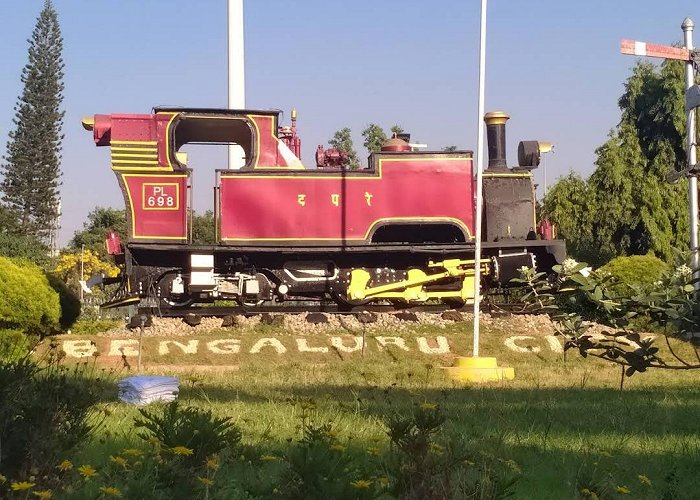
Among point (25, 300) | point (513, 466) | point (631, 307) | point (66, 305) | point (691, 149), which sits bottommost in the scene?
point (513, 466)

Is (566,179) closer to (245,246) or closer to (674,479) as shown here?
(245,246)

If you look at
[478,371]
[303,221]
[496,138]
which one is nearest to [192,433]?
[478,371]

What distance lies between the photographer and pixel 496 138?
19.3m

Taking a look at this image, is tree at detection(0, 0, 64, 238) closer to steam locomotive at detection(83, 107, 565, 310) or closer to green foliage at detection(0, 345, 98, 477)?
steam locomotive at detection(83, 107, 565, 310)

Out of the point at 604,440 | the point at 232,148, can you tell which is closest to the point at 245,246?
the point at 232,148

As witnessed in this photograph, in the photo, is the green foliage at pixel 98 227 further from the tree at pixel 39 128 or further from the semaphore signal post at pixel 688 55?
the semaphore signal post at pixel 688 55

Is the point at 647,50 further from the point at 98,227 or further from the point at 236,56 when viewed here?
the point at 98,227

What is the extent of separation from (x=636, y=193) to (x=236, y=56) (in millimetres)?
21122

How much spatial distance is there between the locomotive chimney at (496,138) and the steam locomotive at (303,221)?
48 mm

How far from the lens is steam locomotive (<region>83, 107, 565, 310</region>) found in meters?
17.2

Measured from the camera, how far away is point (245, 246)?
57.6 ft

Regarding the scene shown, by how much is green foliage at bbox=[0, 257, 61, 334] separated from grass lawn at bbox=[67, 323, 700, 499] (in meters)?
2.73

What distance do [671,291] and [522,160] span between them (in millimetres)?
13728

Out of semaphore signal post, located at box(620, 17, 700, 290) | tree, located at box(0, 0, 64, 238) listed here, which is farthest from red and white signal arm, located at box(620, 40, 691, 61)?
tree, located at box(0, 0, 64, 238)
